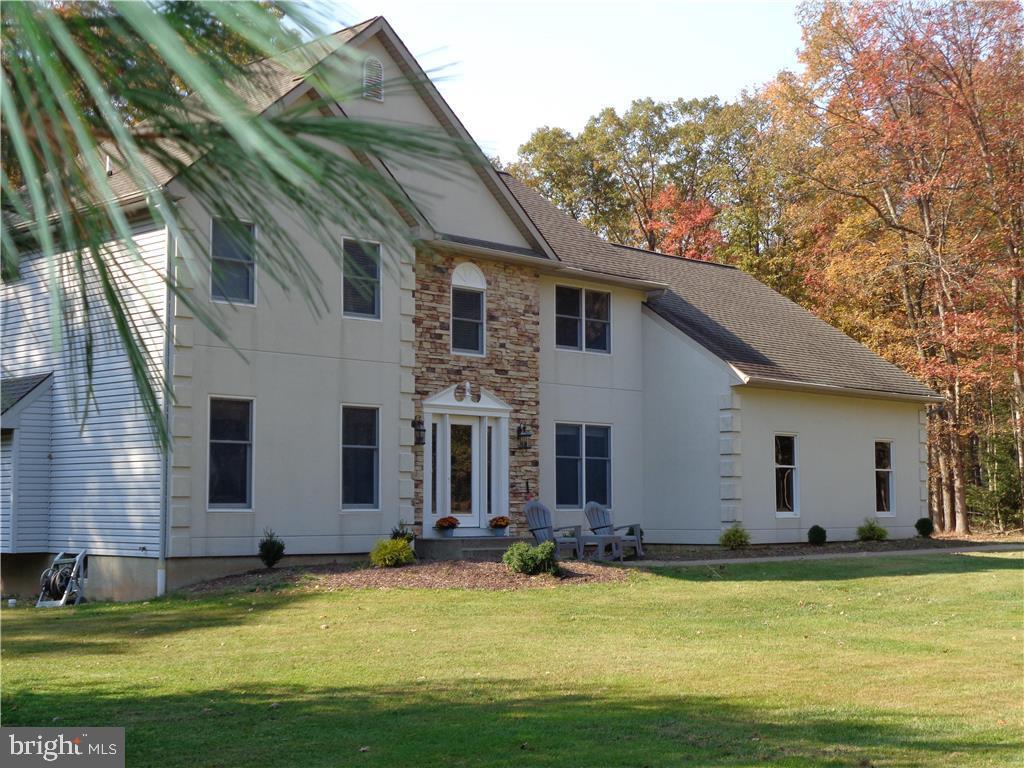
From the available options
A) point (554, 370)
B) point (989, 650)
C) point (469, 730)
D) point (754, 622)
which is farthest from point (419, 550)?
point (469, 730)

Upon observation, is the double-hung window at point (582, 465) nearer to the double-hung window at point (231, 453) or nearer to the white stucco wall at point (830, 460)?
the white stucco wall at point (830, 460)

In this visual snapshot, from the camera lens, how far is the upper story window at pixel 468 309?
61.1ft

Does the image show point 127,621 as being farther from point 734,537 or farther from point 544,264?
point 734,537

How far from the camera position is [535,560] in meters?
15.1

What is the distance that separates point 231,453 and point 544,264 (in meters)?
6.55

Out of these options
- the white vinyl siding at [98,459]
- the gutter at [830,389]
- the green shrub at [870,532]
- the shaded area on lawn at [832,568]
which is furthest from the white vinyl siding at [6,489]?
the green shrub at [870,532]

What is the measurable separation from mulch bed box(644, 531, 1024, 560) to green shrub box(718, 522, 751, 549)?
10 centimetres

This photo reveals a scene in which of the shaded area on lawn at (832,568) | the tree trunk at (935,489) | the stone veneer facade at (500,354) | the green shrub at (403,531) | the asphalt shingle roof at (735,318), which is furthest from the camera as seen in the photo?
the tree trunk at (935,489)

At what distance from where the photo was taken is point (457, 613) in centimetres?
1255

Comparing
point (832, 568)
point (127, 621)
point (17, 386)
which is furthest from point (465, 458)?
point (127, 621)

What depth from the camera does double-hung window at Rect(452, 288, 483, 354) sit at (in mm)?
18656

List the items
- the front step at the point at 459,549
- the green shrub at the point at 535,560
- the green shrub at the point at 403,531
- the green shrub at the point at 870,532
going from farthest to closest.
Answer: the green shrub at the point at 870,532 < the front step at the point at 459,549 < the green shrub at the point at 403,531 < the green shrub at the point at 535,560

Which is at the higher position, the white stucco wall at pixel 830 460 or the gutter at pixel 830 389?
the gutter at pixel 830 389

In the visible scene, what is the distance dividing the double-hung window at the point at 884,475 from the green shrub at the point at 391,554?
40.4 ft
